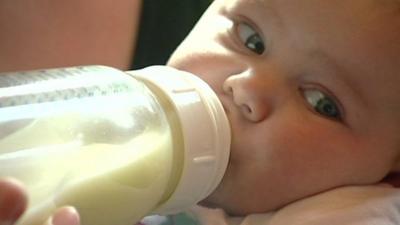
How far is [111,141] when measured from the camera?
68cm

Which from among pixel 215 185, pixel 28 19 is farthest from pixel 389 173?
pixel 28 19

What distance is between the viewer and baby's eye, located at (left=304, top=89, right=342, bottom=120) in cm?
81

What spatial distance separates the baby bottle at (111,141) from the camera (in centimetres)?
64

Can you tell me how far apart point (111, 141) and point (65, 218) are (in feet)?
0.39

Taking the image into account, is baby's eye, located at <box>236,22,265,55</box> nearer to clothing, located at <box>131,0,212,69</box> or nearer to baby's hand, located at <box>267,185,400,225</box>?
baby's hand, located at <box>267,185,400,225</box>

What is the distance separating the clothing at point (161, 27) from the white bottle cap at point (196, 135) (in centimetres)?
38

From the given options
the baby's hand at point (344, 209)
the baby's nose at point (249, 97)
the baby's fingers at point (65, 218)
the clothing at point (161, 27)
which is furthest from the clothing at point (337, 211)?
the clothing at point (161, 27)

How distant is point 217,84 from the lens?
81cm

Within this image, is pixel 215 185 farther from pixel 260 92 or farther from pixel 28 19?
pixel 28 19

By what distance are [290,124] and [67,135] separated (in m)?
0.23

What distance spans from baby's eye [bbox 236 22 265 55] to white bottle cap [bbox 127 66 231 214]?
3.3 inches

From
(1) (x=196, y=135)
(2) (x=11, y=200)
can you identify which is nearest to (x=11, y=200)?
(2) (x=11, y=200)

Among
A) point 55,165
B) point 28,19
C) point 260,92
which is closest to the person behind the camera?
point 55,165

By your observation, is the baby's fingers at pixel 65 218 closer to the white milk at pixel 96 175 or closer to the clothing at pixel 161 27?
the white milk at pixel 96 175
